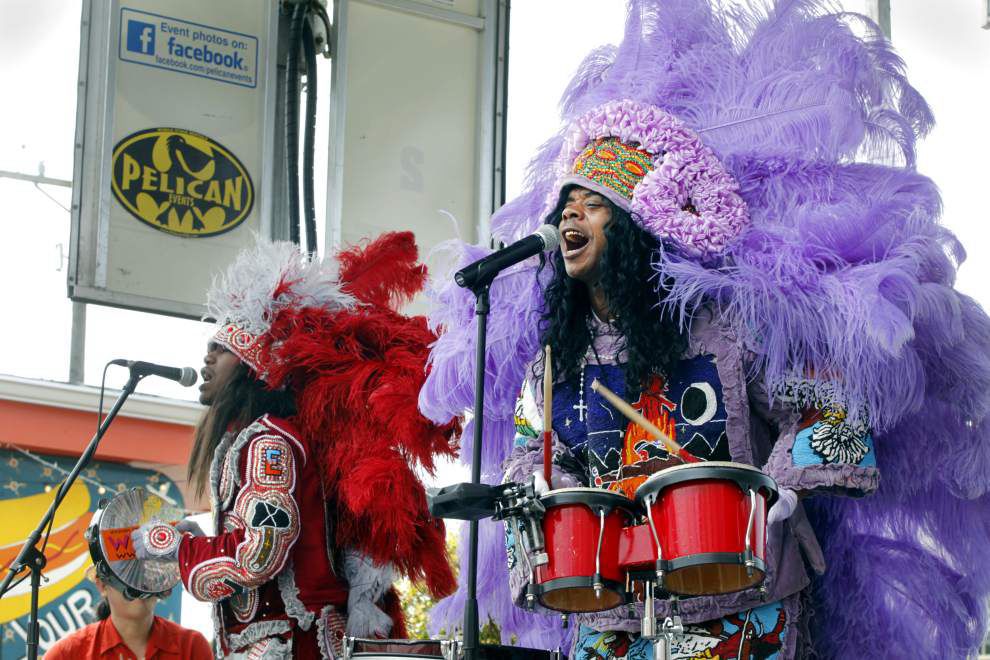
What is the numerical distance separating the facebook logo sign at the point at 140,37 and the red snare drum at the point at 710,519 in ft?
13.8

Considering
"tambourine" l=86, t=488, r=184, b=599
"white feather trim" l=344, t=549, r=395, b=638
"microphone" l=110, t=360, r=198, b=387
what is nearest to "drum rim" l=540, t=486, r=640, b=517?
"white feather trim" l=344, t=549, r=395, b=638

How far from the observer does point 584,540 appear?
2.84 m

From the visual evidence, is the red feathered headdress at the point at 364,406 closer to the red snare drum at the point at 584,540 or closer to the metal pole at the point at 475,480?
the metal pole at the point at 475,480

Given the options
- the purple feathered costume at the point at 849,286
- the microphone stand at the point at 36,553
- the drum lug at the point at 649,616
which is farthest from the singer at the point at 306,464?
the drum lug at the point at 649,616

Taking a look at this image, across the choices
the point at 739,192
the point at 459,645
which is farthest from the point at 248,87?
the point at 459,645

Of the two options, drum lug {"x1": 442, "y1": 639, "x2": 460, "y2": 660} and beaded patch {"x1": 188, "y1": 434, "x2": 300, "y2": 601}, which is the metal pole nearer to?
drum lug {"x1": 442, "y1": 639, "x2": 460, "y2": 660}

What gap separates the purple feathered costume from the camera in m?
3.19

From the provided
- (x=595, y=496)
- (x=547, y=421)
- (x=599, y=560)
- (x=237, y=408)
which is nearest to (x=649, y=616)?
(x=599, y=560)

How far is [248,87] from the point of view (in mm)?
6434

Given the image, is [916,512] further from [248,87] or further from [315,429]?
→ [248,87]

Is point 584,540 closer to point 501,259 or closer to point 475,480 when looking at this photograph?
point 475,480

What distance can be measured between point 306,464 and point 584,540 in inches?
60.7

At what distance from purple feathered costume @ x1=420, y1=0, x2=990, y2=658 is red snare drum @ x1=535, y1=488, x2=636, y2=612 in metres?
0.58

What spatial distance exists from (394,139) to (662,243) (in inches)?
132
